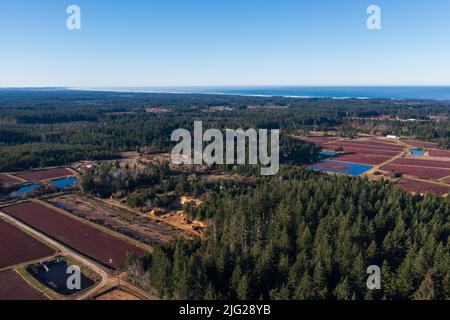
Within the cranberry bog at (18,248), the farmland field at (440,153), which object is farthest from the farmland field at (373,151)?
the cranberry bog at (18,248)

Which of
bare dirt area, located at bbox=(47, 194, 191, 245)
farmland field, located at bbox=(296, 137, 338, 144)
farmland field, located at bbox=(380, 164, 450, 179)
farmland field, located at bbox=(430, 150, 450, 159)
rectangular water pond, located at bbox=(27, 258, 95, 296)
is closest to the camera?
rectangular water pond, located at bbox=(27, 258, 95, 296)

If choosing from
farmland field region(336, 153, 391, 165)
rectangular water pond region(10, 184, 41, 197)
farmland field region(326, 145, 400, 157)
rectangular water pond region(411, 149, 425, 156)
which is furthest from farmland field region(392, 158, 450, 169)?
rectangular water pond region(10, 184, 41, 197)

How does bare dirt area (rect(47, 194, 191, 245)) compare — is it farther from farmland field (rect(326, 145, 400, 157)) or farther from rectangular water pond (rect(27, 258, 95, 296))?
farmland field (rect(326, 145, 400, 157))

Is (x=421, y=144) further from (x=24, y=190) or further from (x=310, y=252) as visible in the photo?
(x=24, y=190)

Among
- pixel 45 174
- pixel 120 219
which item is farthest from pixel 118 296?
pixel 45 174

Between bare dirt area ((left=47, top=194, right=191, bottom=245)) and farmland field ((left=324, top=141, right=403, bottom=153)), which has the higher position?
farmland field ((left=324, top=141, right=403, bottom=153))

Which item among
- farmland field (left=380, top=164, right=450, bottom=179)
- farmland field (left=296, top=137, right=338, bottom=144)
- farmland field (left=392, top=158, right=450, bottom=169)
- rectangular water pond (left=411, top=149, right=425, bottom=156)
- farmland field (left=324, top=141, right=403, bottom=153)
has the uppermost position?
farmland field (left=296, top=137, right=338, bottom=144)

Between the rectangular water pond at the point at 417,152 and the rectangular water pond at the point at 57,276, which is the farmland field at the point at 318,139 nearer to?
the rectangular water pond at the point at 417,152
